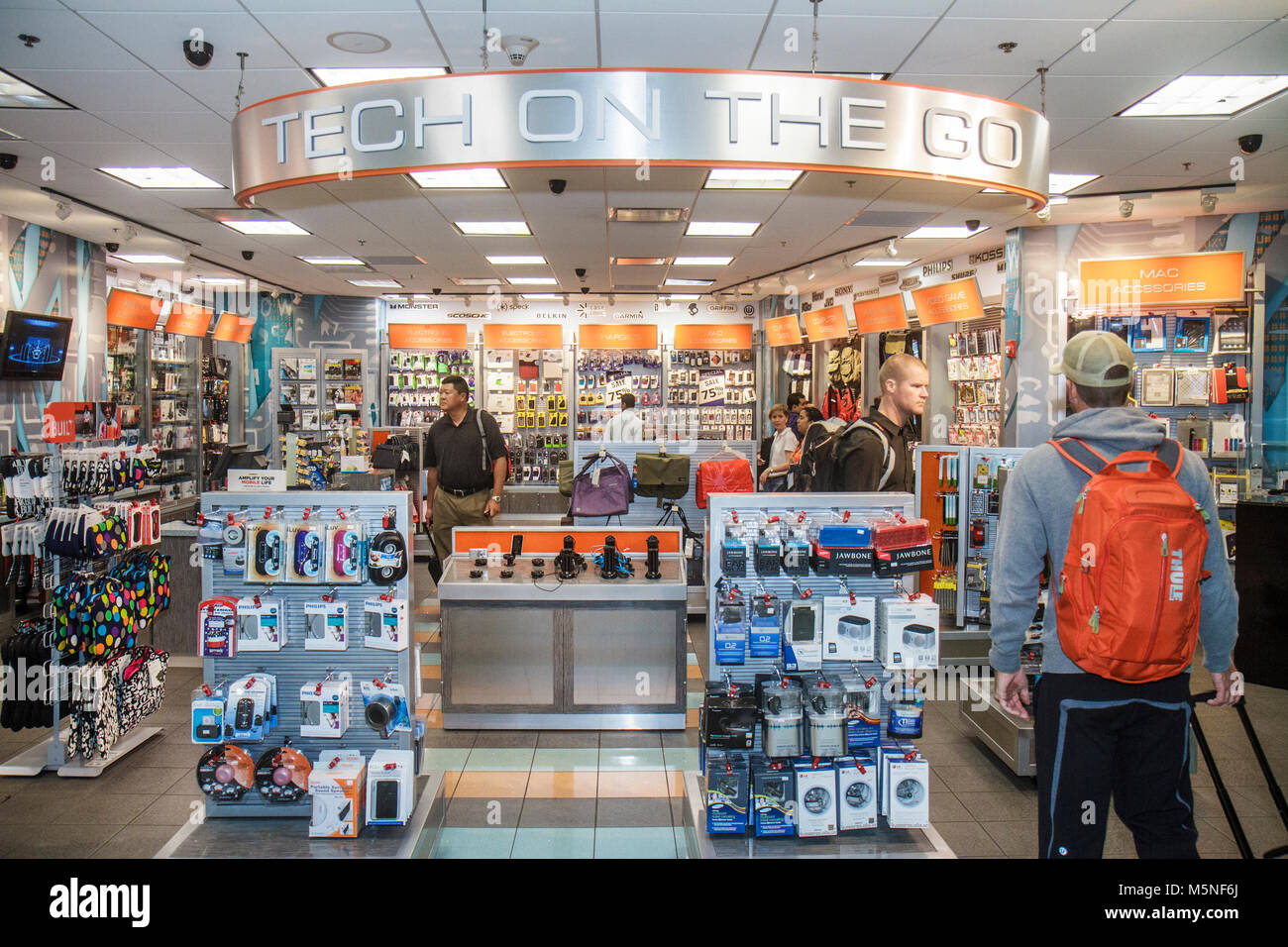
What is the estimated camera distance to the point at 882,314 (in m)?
9.36

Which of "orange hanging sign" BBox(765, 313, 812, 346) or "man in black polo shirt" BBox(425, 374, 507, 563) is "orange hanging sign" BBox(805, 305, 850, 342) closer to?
"orange hanging sign" BBox(765, 313, 812, 346)

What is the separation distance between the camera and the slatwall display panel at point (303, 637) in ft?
10.3

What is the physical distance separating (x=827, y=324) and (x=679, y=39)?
7219mm

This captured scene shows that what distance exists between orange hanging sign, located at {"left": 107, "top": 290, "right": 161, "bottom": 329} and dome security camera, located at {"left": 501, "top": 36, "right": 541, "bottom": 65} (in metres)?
7.23

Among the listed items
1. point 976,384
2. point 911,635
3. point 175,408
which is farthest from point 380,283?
point 911,635

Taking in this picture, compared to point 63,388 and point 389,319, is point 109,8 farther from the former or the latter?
point 389,319

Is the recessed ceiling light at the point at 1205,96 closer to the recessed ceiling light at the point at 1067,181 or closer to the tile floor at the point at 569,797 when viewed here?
the recessed ceiling light at the point at 1067,181

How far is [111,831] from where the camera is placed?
11.1 feet

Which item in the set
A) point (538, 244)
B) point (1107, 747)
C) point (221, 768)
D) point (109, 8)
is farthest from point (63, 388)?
point (1107, 747)

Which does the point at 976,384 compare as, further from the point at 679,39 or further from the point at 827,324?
the point at 679,39

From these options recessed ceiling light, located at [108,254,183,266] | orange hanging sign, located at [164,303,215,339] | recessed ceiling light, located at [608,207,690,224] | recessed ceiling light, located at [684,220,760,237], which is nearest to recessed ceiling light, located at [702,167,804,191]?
Result: recessed ceiling light, located at [608,207,690,224]

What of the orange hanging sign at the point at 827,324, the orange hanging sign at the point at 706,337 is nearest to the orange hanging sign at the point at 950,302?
the orange hanging sign at the point at 827,324

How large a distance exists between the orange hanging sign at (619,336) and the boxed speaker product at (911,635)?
9906 mm
